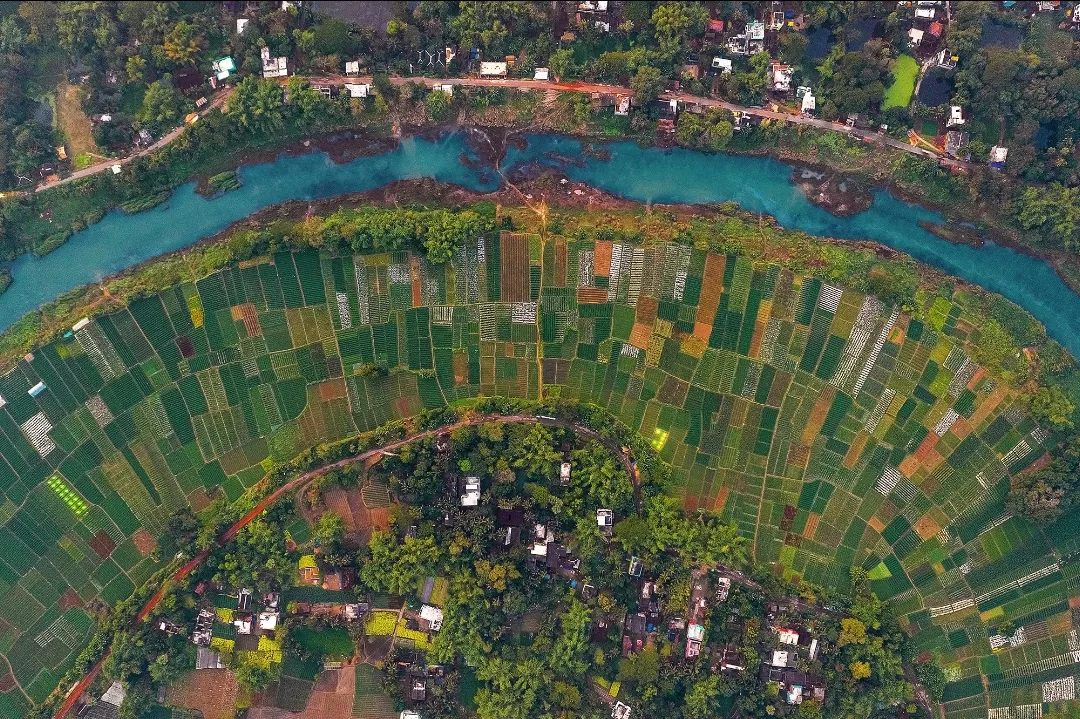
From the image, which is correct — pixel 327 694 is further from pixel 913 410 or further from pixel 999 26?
pixel 999 26

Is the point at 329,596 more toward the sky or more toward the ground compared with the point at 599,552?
more toward the ground

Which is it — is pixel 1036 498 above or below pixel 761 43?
below

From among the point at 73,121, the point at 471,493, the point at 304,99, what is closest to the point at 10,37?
the point at 73,121

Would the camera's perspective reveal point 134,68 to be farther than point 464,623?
Yes

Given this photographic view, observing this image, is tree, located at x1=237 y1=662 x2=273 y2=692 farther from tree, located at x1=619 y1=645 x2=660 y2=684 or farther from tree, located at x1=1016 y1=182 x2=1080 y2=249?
tree, located at x1=1016 y1=182 x2=1080 y2=249

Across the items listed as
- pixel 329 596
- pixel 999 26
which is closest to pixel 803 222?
pixel 999 26

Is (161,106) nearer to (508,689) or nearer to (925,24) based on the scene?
(508,689)

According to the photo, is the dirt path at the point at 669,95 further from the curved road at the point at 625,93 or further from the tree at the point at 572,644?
the tree at the point at 572,644

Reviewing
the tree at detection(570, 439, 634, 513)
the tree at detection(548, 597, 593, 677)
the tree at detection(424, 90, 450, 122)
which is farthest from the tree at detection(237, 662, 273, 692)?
the tree at detection(424, 90, 450, 122)
